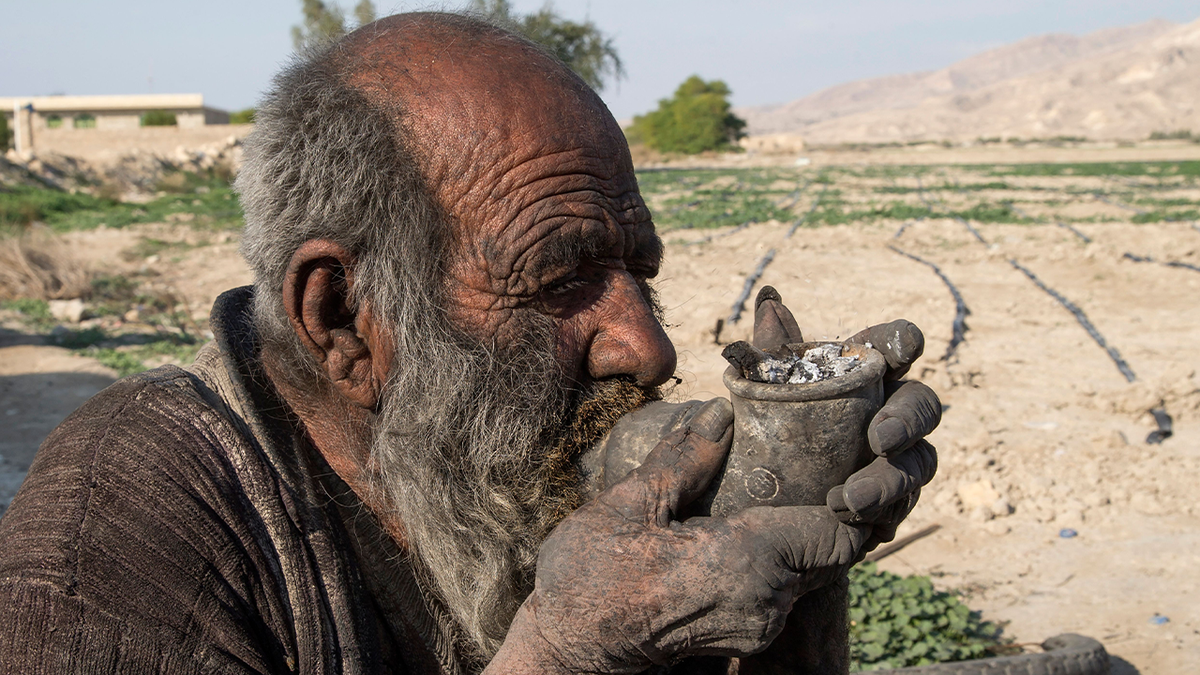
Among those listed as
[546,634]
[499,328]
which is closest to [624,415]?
[499,328]

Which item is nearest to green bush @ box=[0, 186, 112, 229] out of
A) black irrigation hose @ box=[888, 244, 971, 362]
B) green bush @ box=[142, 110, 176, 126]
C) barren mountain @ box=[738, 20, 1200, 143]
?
black irrigation hose @ box=[888, 244, 971, 362]

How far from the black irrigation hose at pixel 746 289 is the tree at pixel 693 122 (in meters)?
46.8

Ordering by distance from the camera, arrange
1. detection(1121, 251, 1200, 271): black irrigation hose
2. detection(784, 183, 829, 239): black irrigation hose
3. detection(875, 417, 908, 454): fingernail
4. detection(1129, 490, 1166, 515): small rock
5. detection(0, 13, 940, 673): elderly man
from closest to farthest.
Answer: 1. detection(875, 417, 908, 454): fingernail
2. detection(0, 13, 940, 673): elderly man
3. detection(1129, 490, 1166, 515): small rock
4. detection(1121, 251, 1200, 271): black irrigation hose
5. detection(784, 183, 829, 239): black irrigation hose

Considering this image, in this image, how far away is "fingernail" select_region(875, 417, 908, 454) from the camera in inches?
47.8

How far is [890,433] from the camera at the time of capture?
1.21 meters

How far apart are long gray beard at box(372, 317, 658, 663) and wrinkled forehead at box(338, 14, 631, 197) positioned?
0.34 meters

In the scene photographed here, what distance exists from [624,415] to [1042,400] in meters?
5.98

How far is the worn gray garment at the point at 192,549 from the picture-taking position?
1318 mm

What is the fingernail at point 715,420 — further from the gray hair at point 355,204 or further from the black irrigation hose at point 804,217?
the black irrigation hose at point 804,217

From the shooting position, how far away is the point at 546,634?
1.36 metres

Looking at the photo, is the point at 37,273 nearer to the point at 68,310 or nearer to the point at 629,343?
the point at 68,310

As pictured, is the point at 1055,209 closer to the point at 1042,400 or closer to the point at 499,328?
the point at 1042,400

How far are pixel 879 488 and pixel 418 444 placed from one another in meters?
0.85

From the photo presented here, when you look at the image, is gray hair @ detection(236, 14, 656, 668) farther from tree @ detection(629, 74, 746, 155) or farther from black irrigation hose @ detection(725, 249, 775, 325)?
tree @ detection(629, 74, 746, 155)
